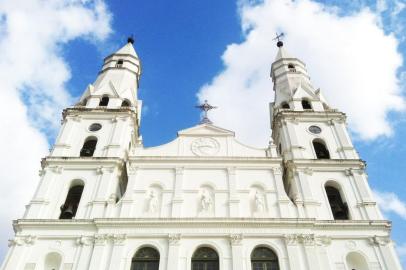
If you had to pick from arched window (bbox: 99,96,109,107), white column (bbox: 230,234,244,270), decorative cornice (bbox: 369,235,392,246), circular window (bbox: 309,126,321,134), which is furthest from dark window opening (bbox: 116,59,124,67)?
decorative cornice (bbox: 369,235,392,246)

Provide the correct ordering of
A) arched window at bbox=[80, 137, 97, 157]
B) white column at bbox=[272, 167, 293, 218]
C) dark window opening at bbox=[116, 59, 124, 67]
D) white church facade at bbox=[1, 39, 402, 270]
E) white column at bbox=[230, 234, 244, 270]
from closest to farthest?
white column at bbox=[230, 234, 244, 270]
white church facade at bbox=[1, 39, 402, 270]
white column at bbox=[272, 167, 293, 218]
arched window at bbox=[80, 137, 97, 157]
dark window opening at bbox=[116, 59, 124, 67]

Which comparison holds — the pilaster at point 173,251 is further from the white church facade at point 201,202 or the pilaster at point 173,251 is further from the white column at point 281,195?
the white column at point 281,195

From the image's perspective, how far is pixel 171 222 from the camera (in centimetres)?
2194

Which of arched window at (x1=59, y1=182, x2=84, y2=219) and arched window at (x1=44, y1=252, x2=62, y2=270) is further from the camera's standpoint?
arched window at (x1=59, y1=182, x2=84, y2=219)

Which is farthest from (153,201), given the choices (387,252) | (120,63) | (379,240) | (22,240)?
(120,63)

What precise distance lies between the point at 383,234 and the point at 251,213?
21.0 ft

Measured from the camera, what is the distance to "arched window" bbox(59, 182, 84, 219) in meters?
23.6

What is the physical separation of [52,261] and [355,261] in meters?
14.3

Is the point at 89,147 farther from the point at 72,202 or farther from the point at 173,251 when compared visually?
the point at 173,251

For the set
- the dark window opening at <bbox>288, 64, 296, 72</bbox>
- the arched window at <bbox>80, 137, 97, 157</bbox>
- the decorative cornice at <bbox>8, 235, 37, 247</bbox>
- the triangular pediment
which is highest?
the dark window opening at <bbox>288, 64, 296, 72</bbox>

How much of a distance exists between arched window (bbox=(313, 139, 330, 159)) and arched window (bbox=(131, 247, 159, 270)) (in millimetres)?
12149

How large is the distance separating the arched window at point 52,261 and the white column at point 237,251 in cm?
806

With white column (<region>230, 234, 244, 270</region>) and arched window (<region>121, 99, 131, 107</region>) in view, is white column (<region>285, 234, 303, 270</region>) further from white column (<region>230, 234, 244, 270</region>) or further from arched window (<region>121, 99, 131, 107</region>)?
arched window (<region>121, 99, 131, 107</region>)

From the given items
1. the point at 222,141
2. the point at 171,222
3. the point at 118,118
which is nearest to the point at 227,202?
the point at 171,222
